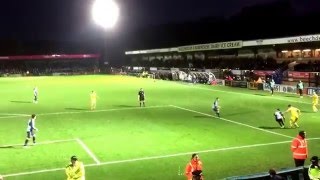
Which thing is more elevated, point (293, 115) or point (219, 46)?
point (219, 46)

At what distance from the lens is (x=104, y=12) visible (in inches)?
2414

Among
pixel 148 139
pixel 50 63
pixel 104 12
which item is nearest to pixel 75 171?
pixel 148 139

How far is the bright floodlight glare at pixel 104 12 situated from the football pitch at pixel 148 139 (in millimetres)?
24288

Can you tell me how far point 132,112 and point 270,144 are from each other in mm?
14551

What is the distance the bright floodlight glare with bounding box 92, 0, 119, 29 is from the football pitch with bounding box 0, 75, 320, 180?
24.3m

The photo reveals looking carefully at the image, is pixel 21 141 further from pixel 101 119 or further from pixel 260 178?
pixel 260 178

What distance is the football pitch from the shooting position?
1731 centimetres

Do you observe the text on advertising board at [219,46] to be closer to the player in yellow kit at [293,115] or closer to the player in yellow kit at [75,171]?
the player in yellow kit at [293,115]

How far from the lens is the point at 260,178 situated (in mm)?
11883

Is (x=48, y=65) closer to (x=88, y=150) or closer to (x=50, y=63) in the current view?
(x=50, y=63)

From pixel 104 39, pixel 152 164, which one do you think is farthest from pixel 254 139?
pixel 104 39

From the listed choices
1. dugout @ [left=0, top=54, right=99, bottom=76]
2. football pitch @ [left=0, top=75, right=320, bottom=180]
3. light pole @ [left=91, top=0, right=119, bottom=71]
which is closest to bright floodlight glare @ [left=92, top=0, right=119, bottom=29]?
light pole @ [left=91, top=0, right=119, bottom=71]

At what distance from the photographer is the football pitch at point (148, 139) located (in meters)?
17.3

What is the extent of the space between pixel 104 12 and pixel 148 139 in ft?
136
